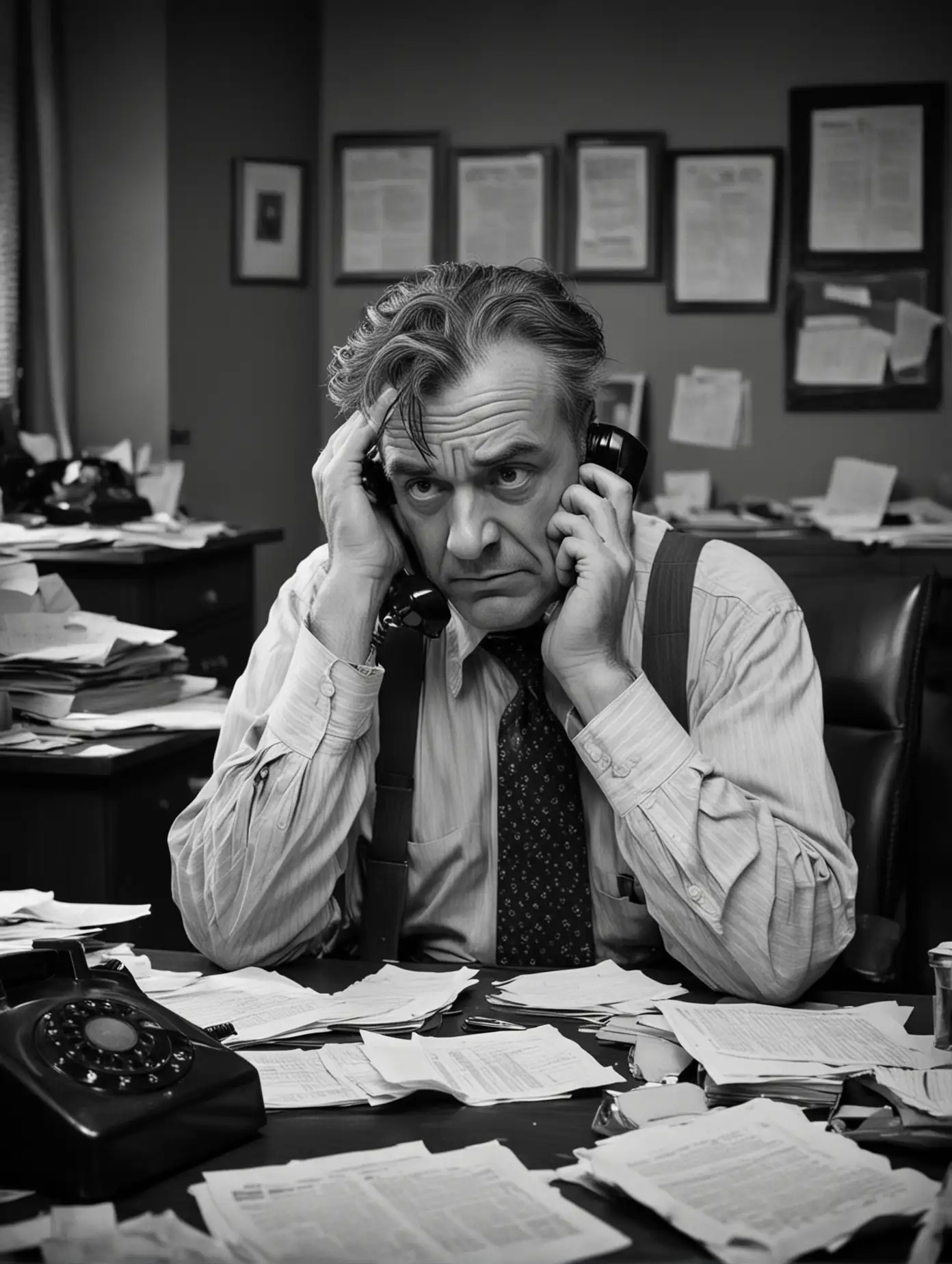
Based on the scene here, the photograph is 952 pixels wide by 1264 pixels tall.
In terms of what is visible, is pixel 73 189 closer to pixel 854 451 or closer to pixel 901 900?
pixel 854 451

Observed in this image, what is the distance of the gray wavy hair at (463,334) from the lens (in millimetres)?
1550

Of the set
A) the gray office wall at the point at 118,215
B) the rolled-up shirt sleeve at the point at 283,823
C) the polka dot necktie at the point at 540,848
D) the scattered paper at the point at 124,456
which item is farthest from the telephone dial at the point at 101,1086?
the gray office wall at the point at 118,215

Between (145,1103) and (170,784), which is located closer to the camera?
(145,1103)

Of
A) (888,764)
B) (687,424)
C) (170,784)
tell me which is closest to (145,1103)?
(888,764)

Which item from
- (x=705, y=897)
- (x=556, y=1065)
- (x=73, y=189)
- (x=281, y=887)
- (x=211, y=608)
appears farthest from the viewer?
(x=73, y=189)

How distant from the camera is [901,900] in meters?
1.82

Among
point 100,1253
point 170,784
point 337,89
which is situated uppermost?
point 337,89

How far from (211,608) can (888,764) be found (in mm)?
1901

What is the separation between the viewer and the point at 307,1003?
127 centimetres

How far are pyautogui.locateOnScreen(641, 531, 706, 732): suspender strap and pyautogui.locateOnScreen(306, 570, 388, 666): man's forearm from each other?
29 centimetres

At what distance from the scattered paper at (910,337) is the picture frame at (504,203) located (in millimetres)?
1080

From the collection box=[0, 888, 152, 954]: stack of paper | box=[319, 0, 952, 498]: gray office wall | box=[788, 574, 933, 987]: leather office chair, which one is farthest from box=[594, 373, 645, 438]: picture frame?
box=[0, 888, 152, 954]: stack of paper

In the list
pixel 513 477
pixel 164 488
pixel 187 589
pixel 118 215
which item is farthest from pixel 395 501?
pixel 118 215

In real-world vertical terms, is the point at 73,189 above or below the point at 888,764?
above
